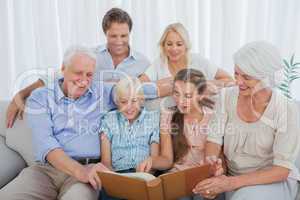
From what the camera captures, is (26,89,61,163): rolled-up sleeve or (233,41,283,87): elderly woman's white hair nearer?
(233,41,283,87): elderly woman's white hair

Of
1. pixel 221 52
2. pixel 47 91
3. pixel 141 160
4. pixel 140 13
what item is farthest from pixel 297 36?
pixel 47 91

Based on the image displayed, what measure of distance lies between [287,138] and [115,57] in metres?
1.09

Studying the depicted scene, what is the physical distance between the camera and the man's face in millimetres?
2133

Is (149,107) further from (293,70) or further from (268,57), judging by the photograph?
(293,70)

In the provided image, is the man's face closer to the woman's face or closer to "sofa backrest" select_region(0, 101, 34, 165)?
the woman's face

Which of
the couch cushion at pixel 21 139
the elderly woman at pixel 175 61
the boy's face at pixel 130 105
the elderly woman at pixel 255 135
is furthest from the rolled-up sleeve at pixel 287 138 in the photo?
the couch cushion at pixel 21 139

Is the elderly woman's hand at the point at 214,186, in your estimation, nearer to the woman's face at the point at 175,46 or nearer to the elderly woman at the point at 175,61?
the elderly woman at the point at 175,61

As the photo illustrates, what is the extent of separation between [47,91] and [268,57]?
3.32 ft

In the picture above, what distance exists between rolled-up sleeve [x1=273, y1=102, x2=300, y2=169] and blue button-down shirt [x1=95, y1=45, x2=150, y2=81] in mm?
868

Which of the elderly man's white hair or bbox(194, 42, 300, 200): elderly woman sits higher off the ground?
the elderly man's white hair

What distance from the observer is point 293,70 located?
9.27 feet

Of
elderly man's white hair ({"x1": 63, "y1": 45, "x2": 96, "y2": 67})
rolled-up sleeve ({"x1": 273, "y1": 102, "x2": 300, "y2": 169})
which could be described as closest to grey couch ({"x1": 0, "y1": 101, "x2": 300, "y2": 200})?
elderly man's white hair ({"x1": 63, "y1": 45, "x2": 96, "y2": 67})

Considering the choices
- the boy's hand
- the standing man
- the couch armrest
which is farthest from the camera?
the standing man

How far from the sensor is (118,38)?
215cm
